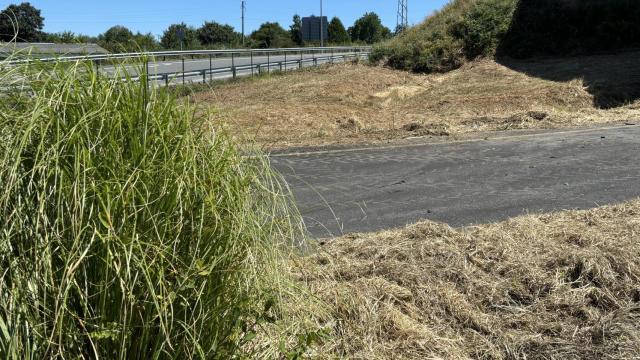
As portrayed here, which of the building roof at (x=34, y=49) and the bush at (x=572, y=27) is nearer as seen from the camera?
the building roof at (x=34, y=49)

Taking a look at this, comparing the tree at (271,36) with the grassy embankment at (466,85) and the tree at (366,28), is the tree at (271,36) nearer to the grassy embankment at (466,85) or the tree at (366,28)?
the tree at (366,28)

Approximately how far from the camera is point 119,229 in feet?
7.36

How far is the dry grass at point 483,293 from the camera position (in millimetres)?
3539

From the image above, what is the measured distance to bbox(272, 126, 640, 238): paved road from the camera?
6.64m

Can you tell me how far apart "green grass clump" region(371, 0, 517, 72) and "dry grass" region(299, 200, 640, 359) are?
18346 mm

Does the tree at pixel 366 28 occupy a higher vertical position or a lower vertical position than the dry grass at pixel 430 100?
higher

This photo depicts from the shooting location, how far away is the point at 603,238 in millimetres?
4926

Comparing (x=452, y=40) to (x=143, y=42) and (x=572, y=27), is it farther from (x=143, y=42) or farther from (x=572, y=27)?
(x=143, y=42)

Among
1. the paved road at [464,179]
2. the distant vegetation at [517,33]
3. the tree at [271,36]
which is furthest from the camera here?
the tree at [271,36]

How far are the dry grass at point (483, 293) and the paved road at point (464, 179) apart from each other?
0.83 m

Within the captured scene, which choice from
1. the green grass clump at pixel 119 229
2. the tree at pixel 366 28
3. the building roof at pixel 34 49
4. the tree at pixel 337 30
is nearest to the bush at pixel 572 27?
the building roof at pixel 34 49

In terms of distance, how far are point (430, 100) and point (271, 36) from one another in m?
73.5

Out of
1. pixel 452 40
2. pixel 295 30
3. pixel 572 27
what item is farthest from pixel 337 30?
pixel 572 27

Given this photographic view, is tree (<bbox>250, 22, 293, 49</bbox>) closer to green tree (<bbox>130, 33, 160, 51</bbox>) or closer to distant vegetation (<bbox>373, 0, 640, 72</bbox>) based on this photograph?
distant vegetation (<bbox>373, 0, 640, 72</bbox>)
